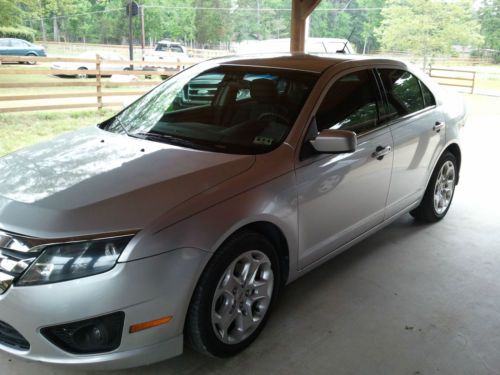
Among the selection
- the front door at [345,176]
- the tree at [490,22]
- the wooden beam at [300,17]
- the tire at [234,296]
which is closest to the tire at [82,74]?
the wooden beam at [300,17]

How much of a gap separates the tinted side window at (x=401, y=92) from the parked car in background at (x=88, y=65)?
5065 mm

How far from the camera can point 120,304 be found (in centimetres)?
175

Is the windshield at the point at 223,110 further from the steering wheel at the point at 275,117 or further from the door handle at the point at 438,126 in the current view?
the door handle at the point at 438,126

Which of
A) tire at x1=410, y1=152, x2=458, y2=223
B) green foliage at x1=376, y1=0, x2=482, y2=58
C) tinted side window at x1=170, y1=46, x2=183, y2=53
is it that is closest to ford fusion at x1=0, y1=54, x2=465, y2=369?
tire at x1=410, y1=152, x2=458, y2=223

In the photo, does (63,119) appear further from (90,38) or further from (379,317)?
(379,317)

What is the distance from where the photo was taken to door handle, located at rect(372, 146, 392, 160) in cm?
296

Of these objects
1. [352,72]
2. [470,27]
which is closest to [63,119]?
[352,72]

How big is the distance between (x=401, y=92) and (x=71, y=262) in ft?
8.74

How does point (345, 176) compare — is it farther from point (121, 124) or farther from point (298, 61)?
point (121, 124)

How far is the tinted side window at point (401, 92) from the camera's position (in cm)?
325

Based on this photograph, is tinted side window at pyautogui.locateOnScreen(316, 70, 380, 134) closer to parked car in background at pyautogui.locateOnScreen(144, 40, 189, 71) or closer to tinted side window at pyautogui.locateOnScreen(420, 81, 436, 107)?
tinted side window at pyautogui.locateOnScreen(420, 81, 436, 107)

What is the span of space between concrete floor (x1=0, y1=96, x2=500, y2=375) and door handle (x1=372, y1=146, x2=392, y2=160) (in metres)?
0.84

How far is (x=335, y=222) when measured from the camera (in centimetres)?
276

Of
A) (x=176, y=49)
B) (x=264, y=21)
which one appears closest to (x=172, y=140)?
(x=176, y=49)
